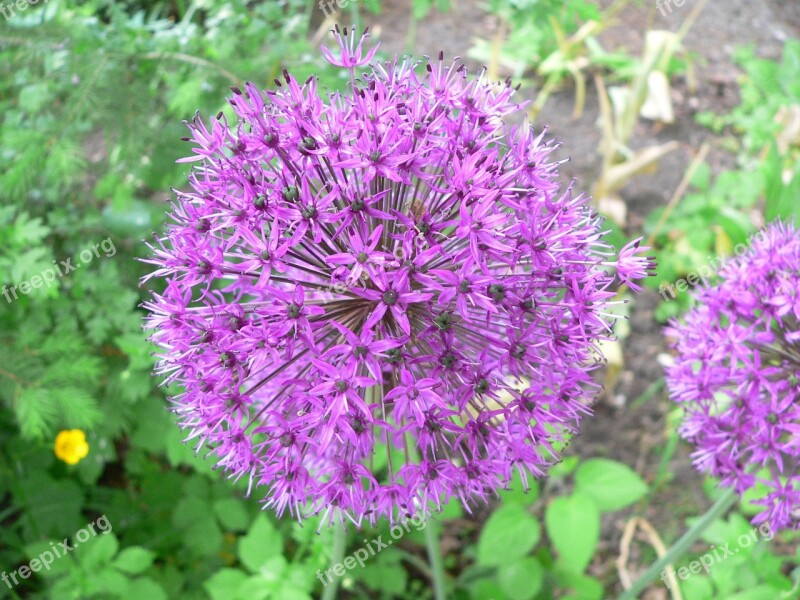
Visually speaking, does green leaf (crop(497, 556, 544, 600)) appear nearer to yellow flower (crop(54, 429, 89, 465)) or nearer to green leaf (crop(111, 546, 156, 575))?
green leaf (crop(111, 546, 156, 575))

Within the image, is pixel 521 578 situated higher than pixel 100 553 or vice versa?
pixel 521 578

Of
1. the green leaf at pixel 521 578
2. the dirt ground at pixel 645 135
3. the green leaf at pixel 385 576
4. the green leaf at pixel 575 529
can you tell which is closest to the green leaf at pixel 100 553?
the green leaf at pixel 385 576

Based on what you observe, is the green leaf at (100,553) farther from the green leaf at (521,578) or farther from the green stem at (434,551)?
the green leaf at (521,578)

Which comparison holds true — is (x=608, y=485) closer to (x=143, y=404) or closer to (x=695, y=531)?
(x=695, y=531)

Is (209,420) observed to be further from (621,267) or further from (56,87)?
(56,87)

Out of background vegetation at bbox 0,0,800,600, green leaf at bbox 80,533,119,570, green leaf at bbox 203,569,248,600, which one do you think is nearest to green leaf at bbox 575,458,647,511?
background vegetation at bbox 0,0,800,600

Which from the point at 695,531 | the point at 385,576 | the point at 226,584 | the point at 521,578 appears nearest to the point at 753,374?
the point at 695,531

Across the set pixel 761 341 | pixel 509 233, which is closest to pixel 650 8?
pixel 761 341
